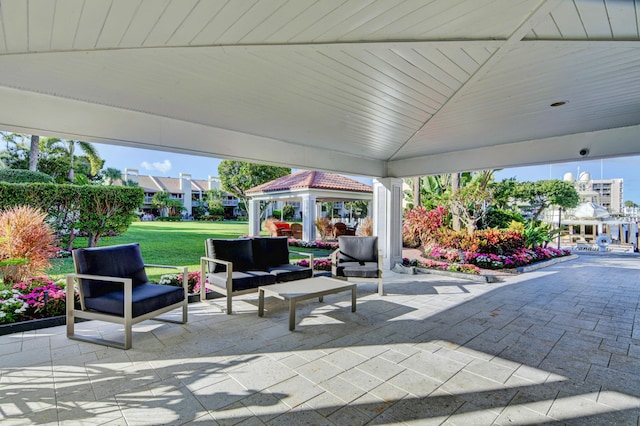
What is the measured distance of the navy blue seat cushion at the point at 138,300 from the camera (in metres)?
3.84

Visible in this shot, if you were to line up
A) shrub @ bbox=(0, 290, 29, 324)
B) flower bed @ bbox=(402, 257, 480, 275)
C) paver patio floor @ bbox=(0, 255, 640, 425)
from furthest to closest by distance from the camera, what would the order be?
flower bed @ bbox=(402, 257, 480, 275) → shrub @ bbox=(0, 290, 29, 324) → paver patio floor @ bbox=(0, 255, 640, 425)

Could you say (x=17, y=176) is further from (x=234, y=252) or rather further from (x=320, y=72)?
(x=320, y=72)

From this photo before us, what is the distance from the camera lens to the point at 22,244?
216 inches

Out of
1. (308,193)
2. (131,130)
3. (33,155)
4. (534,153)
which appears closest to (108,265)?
(131,130)

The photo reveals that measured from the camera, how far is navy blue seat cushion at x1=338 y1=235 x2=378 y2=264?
23.8ft

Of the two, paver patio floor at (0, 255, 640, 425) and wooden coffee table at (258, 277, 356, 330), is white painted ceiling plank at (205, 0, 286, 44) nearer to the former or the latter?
paver patio floor at (0, 255, 640, 425)

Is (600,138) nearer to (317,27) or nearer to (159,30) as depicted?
(317,27)

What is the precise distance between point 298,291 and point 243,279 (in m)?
0.99

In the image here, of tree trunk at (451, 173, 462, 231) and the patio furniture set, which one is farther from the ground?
tree trunk at (451, 173, 462, 231)

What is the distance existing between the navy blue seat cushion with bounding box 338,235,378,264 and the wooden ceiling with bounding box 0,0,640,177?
7.69 feet

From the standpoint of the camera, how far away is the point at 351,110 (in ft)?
15.3

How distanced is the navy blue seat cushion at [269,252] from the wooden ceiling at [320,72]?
5.44 feet

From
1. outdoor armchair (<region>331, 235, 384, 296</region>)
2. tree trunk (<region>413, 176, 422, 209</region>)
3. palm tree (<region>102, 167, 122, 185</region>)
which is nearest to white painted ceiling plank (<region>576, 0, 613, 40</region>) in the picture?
outdoor armchair (<region>331, 235, 384, 296</region>)

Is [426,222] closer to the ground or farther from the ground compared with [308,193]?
closer to the ground
